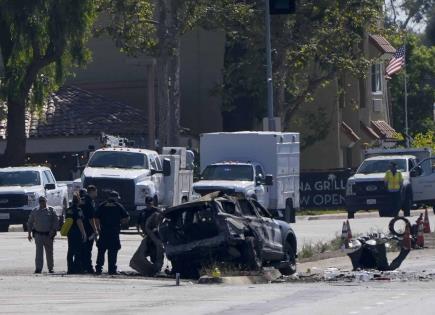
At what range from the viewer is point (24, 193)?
3834 cm

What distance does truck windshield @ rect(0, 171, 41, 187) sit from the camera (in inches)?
1549

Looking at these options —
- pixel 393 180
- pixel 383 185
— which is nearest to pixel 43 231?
pixel 393 180

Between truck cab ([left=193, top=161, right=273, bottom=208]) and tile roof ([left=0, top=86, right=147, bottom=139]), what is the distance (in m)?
15.9

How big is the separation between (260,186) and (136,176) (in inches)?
164

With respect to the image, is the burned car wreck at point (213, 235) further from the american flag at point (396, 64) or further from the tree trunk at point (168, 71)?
the american flag at point (396, 64)

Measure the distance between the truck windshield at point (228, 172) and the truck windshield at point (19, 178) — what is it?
5.43 meters

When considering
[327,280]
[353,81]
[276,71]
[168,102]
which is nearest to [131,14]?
[168,102]

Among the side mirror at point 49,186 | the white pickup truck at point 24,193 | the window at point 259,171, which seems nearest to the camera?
the white pickup truck at point 24,193

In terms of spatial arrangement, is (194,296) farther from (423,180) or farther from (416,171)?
(423,180)

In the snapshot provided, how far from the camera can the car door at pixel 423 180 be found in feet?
148

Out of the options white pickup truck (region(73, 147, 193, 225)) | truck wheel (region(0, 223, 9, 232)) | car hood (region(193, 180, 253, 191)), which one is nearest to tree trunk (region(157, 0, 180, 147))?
white pickup truck (region(73, 147, 193, 225))

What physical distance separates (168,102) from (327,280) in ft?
91.1

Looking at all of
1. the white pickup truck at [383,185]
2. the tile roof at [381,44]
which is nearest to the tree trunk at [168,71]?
the white pickup truck at [383,185]

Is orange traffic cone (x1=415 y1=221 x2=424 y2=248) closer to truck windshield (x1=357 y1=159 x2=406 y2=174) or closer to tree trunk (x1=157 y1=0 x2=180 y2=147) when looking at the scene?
truck windshield (x1=357 y1=159 x2=406 y2=174)
